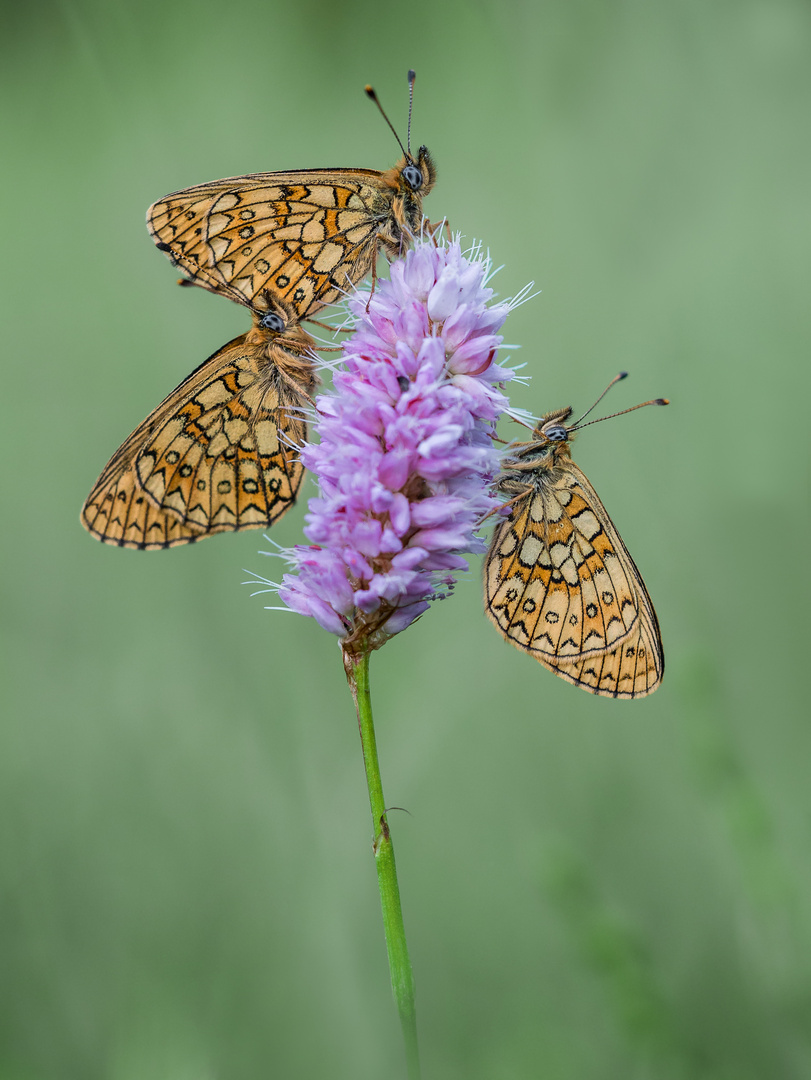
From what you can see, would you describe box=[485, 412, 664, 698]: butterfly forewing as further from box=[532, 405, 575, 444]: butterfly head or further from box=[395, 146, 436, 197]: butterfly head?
box=[395, 146, 436, 197]: butterfly head

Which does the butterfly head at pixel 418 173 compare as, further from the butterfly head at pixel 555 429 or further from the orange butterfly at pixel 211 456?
the butterfly head at pixel 555 429

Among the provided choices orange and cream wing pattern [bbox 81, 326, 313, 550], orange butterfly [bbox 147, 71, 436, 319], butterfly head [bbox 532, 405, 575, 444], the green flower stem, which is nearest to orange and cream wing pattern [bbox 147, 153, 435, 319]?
orange butterfly [bbox 147, 71, 436, 319]

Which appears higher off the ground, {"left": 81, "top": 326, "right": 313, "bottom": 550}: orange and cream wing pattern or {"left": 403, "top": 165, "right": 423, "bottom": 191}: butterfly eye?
{"left": 403, "top": 165, "right": 423, "bottom": 191}: butterfly eye

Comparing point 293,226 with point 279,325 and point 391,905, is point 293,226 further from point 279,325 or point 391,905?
point 391,905

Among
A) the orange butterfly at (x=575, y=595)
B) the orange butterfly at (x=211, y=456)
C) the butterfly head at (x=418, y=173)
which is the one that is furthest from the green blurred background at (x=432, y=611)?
the butterfly head at (x=418, y=173)

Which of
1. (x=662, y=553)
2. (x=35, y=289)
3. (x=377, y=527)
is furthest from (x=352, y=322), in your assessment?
(x=35, y=289)

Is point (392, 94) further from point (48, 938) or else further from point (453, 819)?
point (48, 938)

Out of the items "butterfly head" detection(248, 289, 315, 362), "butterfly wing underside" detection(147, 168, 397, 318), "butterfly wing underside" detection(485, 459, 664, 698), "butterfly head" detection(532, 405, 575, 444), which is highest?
"butterfly wing underside" detection(147, 168, 397, 318)

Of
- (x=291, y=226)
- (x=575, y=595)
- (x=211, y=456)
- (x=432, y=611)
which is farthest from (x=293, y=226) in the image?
(x=432, y=611)
